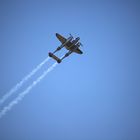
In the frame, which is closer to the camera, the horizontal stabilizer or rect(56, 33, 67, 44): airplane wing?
the horizontal stabilizer

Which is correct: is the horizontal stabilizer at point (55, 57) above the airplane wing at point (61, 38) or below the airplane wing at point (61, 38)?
below

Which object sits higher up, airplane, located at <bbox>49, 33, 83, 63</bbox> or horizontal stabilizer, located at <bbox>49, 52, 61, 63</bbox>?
airplane, located at <bbox>49, 33, 83, 63</bbox>

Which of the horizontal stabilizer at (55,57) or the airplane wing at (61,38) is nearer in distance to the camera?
the horizontal stabilizer at (55,57)

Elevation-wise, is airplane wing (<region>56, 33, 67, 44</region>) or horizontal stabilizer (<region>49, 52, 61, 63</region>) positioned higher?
airplane wing (<region>56, 33, 67, 44</region>)

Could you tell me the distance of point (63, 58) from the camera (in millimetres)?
102500

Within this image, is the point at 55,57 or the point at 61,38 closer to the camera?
the point at 55,57

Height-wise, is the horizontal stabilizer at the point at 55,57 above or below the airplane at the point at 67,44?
below

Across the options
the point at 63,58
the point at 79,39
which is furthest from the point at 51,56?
the point at 79,39

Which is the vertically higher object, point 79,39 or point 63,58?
point 79,39

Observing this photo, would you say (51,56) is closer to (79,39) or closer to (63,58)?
(63,58)

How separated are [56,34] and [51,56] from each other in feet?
23.5

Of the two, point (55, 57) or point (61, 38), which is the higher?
point (61, 38)

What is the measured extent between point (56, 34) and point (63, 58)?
308 inches

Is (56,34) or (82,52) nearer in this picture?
(56,34)
